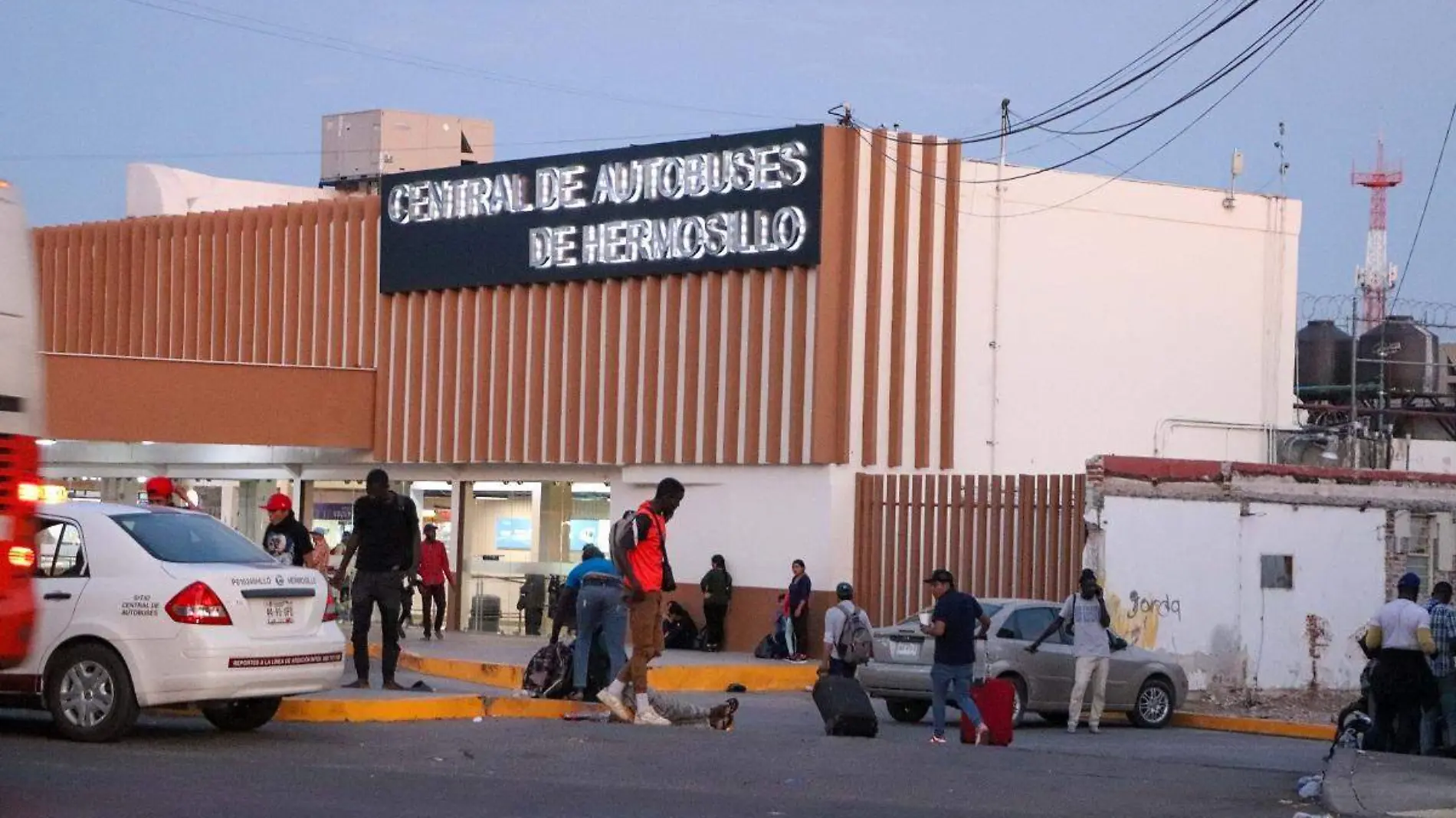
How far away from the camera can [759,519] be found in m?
31.0

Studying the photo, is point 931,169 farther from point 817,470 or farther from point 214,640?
point 214,640

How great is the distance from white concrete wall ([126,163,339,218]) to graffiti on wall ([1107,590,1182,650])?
2111 cm

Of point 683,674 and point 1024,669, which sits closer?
point 1024,669

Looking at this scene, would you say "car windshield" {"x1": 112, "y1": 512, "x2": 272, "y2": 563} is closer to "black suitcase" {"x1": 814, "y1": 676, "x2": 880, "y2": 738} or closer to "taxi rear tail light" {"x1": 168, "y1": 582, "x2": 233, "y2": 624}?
"taxi rear tail light" {"x1": 168, "y1": 582, "x2": 233, "y2": 624}

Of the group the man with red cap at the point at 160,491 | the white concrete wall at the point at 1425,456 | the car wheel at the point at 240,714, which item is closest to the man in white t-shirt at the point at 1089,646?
the man with red cap at the point at 160,491

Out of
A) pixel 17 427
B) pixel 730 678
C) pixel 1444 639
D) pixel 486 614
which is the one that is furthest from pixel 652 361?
pixel 17 427

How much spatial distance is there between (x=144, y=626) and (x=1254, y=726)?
48.1 feet

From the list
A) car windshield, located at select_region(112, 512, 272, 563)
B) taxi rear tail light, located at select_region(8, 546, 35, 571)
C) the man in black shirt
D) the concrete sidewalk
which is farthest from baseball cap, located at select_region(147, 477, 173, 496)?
the concrete sidewalk

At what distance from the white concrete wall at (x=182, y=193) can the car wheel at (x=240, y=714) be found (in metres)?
26.6

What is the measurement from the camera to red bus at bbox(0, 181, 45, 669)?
11.5 meters

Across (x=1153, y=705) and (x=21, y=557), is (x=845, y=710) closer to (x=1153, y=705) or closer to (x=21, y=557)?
(x=1153, y=705)

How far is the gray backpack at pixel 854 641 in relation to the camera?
20.8 metres

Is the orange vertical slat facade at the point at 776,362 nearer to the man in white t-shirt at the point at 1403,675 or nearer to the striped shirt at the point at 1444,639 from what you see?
the striped shirt at the point at 1444,639

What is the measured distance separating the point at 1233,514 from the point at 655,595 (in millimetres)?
13300
